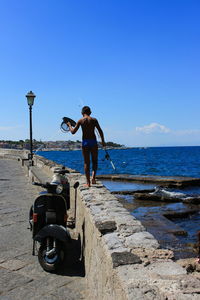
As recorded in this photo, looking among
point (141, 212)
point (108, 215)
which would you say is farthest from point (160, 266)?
point (141, 212)

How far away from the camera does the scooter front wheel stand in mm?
4242

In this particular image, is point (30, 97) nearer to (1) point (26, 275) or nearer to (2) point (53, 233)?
(2) point (53, 233)

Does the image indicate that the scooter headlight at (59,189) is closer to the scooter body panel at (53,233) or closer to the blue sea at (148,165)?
the scooter body panel at (53,233)

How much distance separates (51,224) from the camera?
14.4 ft

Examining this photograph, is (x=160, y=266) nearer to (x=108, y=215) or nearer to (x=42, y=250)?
(x=108, y=215)

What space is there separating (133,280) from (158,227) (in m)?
7.80

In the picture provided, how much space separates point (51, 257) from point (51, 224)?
420 millimetres

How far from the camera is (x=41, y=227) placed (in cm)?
448

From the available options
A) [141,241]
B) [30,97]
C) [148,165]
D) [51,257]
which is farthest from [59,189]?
[148,165]

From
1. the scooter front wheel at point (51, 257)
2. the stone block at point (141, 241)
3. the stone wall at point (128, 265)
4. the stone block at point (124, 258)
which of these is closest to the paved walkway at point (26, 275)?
the scooter front wheel at point (51, 257)

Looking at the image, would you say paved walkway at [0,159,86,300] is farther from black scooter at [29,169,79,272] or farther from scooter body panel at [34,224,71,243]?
scooter body panel at [34,224,71,243]

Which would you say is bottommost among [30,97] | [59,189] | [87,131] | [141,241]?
[141,241]

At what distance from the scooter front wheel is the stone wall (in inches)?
20.5

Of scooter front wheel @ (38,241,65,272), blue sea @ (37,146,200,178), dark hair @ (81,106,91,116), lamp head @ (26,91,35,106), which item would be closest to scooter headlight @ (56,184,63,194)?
scooter front wheel @ (38,241,65,272)
